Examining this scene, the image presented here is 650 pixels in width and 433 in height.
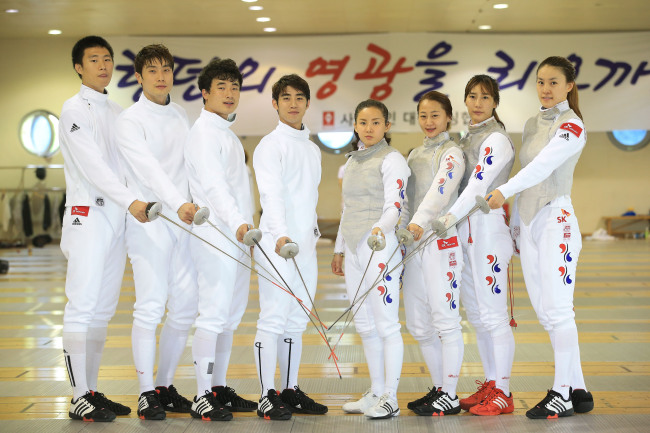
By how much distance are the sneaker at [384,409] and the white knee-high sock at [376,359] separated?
0.07 meters

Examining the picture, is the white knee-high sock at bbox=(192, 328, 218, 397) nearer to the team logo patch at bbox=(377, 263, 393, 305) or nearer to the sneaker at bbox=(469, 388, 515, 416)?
the team logo patch at bbox=(377, 263, 393, 305)

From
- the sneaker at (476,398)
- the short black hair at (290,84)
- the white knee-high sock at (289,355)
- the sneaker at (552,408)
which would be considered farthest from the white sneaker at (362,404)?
the short black hair at (290,84)

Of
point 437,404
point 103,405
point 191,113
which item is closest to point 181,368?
point 103,405

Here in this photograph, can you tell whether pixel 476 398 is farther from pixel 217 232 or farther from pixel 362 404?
pixel 217 232

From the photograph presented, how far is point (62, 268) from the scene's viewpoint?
8.99 m

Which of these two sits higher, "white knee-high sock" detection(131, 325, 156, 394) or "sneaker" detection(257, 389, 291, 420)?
"white knee-high sock" detection(131, 325, 156, 394)

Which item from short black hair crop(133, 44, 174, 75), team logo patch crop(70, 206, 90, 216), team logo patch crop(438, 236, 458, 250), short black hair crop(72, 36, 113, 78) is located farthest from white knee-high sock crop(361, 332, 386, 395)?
short black hair crop(72, 36, 113, 78)

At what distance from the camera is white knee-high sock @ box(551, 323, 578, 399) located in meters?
3.02

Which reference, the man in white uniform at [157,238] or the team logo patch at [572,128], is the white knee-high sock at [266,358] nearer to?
the man in white uniform at [157,238]

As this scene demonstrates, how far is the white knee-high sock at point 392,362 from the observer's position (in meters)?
3.06

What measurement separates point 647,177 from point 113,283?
1199cm

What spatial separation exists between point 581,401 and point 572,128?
1.12m

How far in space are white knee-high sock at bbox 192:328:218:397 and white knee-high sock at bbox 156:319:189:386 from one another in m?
0.14

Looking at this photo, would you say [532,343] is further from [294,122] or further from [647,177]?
[647,177]
